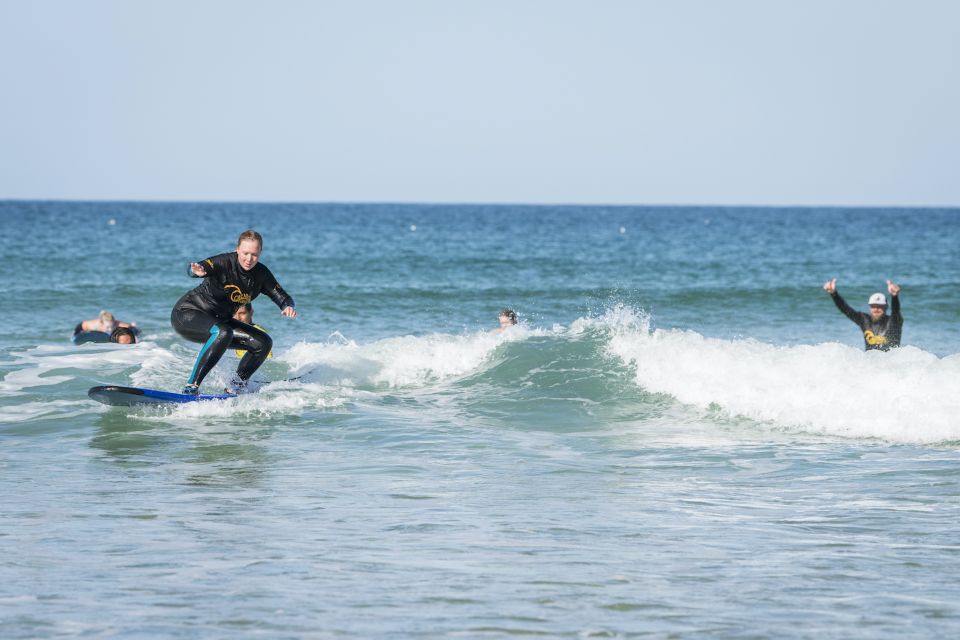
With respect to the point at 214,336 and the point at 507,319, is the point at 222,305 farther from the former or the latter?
the point at 507,319

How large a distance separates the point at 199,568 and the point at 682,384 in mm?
9210

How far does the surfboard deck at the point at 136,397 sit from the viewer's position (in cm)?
1220

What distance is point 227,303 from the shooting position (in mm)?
11805

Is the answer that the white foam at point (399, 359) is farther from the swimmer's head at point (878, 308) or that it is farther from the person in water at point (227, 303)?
the swimmer's head at point (878, 308)

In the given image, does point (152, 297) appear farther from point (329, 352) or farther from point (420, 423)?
point (420, 423)

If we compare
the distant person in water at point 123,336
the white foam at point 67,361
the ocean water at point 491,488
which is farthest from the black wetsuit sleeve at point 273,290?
the distant person in water at point 123,336

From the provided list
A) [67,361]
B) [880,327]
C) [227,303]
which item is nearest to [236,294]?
[227,303]

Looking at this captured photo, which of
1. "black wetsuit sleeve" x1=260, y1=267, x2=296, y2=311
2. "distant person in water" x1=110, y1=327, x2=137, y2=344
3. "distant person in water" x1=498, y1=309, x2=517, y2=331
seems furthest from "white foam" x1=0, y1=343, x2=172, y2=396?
"distant person in water" x1=498, y1=309, x2=517, y2=331

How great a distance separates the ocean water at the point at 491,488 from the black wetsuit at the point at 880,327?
44 cm

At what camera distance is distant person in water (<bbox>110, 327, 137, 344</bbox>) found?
62.5 ft

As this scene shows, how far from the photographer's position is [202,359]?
12.0 m

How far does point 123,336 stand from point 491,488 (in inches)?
470

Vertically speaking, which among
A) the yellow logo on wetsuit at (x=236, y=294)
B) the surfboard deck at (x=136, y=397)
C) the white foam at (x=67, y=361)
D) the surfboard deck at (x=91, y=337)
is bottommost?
the white foam at (x=67, y=361)

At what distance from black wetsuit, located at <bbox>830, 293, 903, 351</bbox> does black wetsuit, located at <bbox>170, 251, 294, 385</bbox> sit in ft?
24.2
